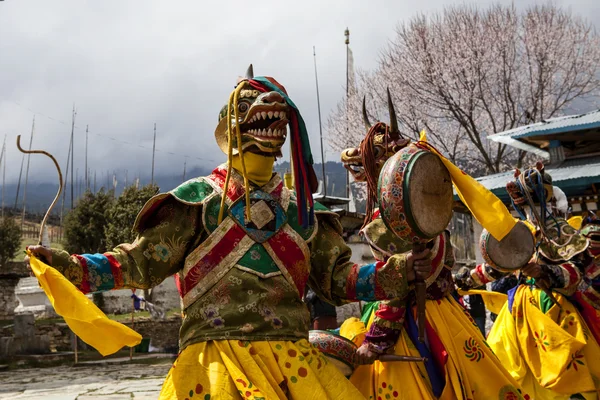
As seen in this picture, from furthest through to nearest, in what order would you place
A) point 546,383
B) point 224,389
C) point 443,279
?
point 546,383 < point 443,279 < point 224,389

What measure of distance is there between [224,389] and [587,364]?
3985mm

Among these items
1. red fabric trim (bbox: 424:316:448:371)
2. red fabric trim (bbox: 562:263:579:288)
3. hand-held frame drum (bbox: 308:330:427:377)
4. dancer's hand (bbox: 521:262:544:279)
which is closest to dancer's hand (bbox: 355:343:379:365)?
hand-held frame drum (bbox: 308:330:427:377)

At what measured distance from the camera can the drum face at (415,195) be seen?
273 cm

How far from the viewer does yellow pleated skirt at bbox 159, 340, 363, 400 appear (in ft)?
8.42

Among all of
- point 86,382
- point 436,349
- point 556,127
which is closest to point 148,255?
point 436,349

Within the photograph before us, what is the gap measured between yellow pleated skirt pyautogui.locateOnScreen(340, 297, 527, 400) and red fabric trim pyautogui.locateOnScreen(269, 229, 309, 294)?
35.1 inches

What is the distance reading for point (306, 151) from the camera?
315 centimetres

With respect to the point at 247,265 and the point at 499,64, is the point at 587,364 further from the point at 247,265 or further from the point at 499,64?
the point at 499,64

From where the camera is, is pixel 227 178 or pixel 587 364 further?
pixel 587 364

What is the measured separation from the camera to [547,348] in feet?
17.5

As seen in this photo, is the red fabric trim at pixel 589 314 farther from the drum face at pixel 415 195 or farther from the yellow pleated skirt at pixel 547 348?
the drum face at pixel 415 195

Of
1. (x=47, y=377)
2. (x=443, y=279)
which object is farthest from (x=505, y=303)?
(x=47, y=377)

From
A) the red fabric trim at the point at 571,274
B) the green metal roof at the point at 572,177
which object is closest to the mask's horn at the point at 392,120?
the red fabric trim at the point at 571,274

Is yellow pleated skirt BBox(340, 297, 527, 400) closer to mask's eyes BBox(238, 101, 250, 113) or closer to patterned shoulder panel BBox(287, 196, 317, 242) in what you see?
patterned shoulder panel BBox(287, 196, 317, 242)
